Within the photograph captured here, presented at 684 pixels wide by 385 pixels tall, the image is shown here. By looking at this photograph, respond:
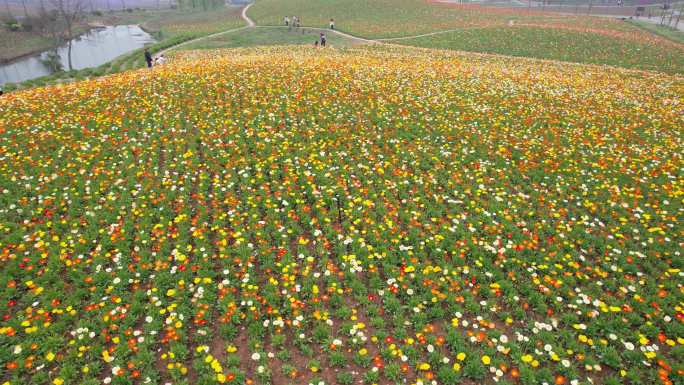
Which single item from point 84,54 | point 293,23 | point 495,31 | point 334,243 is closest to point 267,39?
point 293,23

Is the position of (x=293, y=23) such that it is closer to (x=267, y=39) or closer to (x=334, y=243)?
(x=267, y=39)

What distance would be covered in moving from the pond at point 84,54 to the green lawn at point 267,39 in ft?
51.4

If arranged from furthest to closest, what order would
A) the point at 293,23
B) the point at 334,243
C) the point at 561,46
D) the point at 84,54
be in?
1. the point at 84,54
2. the point at 293,23
3. the point at 561,46
4. the point at 334,243

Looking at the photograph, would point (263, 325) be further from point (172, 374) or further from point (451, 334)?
point (451, 334)

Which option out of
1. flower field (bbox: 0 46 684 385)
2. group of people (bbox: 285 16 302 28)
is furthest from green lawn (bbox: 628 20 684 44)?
group of people (bbox: 285 16 302 28)

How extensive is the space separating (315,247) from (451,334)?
395cm

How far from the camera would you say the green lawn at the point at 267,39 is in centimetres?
4644

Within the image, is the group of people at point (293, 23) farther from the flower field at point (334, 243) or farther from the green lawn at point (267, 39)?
the flower field at point (334, 243)

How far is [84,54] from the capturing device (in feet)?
189

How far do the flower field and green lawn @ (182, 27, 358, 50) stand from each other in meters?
32.5

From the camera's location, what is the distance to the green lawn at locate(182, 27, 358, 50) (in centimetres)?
4644

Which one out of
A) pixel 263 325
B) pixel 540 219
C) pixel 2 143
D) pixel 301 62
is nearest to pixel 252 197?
pixel 263 325

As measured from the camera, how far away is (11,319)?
705 centimetres

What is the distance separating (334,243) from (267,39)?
4797 centimetres
